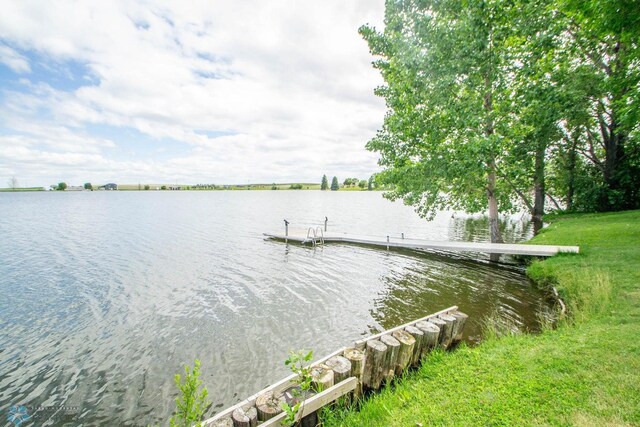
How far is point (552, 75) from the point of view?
15375mm

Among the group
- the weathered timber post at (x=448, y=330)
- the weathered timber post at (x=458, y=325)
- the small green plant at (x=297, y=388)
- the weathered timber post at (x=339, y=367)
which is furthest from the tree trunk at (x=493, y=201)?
the small green plant at (x=297, y=388)

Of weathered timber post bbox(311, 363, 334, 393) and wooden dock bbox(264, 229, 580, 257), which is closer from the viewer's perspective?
weathered timber post bbox(311, 363, 334, 393)

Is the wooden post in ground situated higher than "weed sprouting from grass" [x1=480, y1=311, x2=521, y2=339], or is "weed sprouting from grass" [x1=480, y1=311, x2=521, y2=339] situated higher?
the wooden post in ground

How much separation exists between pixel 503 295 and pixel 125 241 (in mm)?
28098

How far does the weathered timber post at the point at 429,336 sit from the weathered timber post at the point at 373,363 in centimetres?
134

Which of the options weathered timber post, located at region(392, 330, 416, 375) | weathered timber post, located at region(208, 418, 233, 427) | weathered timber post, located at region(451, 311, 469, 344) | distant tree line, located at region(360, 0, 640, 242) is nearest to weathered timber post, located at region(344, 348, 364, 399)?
weathered timber post, located at region(392, 330, 416, 375)

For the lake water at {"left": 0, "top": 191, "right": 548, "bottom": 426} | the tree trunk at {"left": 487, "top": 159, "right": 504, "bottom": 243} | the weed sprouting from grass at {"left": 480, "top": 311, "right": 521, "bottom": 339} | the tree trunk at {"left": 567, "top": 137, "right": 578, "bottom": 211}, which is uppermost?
the tree trunk at {"left": 567, "top": 137, "right": 578, "bottom": 211}

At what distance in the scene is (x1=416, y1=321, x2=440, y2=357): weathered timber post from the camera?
622 centimetres

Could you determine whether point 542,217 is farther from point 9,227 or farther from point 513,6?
point 9,227

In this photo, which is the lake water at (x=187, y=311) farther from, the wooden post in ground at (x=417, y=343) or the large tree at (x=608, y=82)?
the large tree at (x=608, y=82)

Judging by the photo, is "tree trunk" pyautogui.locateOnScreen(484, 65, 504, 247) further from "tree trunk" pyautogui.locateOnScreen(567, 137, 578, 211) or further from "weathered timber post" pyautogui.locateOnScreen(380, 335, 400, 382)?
"tree trunk" pyautogui.locateOnScreen(567, 137, 578, 211)

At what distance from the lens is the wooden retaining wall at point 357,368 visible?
411 cm

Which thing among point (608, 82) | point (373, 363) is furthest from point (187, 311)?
point (608, 82)

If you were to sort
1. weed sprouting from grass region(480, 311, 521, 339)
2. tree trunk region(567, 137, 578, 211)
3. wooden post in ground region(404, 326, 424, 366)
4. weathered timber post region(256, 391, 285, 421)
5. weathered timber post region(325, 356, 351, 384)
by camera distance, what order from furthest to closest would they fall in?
tree trunk region(567, 137, 578, 211)
weed sprouting from grass region(480, 311, 521, 339)
wooden post in ground region(404, 326, 424, 366)
weathered timber post region(325, 356, 351, 384)
weathered timber post region(256, 391, 285, 421)
